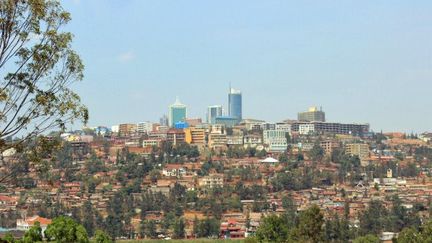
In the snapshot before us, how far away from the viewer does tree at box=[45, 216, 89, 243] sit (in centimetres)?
2730

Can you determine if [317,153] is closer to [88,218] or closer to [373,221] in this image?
[373,221]

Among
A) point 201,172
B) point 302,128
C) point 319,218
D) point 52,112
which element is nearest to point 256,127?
point 302,128

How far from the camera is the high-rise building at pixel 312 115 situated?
158625 millimetres

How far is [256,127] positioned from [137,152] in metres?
34.8

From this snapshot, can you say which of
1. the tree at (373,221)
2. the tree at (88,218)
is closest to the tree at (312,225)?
the tree at (373,221)

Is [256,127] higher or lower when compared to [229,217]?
higher

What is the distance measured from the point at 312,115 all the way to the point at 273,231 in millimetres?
119244

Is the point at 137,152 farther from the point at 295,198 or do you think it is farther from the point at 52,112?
the point at 52,112

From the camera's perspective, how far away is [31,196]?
78.9 metres

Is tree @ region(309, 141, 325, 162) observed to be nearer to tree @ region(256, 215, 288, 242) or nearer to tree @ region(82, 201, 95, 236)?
tree @ region(82, 201, 95, 236)

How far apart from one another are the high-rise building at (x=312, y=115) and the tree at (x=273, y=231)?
115 metres

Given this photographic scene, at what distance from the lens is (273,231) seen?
42156 mm

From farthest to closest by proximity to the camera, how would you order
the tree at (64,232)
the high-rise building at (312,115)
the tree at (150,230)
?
the high-rise building at (312,115)
the tree at (150,230)
the tree at (64,232)

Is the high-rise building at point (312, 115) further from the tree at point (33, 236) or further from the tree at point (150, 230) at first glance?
the tree at point (33, 236)
